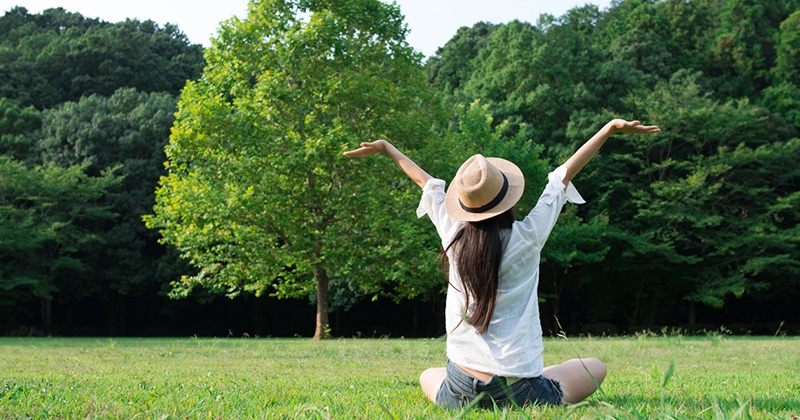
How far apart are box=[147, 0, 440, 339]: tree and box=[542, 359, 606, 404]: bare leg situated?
13772mm

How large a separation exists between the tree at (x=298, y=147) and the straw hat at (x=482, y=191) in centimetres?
1368

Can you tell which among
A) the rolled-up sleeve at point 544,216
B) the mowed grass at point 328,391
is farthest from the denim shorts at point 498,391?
the rolled-up sleeve at point 544,216

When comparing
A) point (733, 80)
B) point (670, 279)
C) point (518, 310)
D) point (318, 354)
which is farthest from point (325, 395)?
point (733, 80)

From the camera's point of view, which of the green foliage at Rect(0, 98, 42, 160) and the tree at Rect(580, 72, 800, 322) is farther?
the green foliage at Rect(0, 98, 42, 160)

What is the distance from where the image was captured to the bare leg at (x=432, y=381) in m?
3.74

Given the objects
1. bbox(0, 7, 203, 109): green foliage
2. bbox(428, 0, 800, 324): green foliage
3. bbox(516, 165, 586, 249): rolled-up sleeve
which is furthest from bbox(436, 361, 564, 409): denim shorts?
bbox(0, 7, 203, 109): green foliage

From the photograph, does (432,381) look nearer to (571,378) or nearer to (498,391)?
(498,391)

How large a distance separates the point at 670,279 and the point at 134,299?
2370 centimetres

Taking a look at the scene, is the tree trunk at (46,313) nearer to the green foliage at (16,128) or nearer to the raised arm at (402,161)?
the green foliage at (16,128)

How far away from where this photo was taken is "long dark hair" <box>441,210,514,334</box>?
3.38 meters

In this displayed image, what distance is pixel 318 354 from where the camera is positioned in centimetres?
1013

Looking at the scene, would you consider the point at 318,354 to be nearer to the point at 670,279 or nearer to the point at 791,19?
the point at 670,279

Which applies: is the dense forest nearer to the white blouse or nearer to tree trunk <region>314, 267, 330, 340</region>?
tree trunk <region>314, 267, 330, 340</region>

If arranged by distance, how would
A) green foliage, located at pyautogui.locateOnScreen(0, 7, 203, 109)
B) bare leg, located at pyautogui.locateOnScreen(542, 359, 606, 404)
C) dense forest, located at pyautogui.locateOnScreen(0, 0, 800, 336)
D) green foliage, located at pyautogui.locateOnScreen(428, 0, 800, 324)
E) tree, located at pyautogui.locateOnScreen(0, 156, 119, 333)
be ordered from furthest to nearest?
green foliage, located at pyautogui.locateOnScreen(0, 7, 203, 109) → green foliage, located at pyautogui.locateOnScreen(428, 0, 800, 324) → tree, located at pyautogui.locateOnScreen(0, 156, 119, 333) → dense forest, located at pyautogui.locateOnScreen(0, 0, 800, 336) → bare leg, located at pyautogui.locateOnScreen(542, 359, 606, 404)
